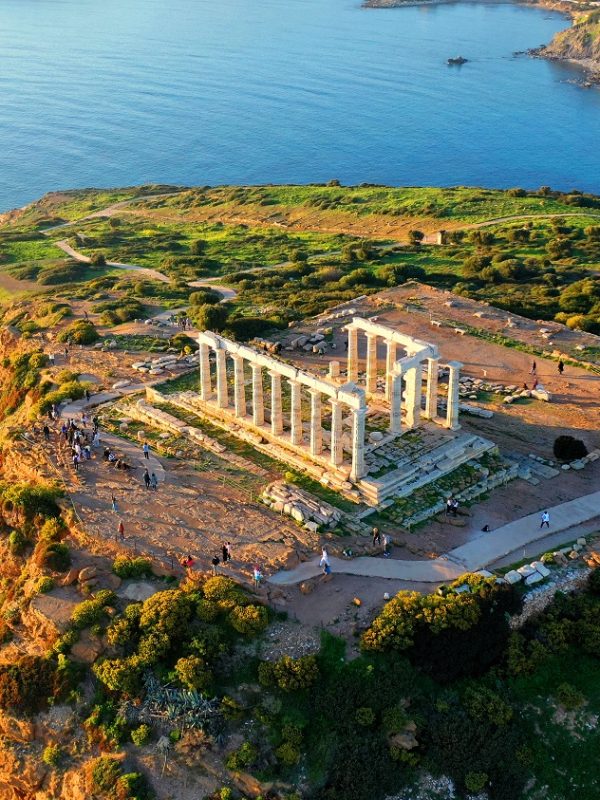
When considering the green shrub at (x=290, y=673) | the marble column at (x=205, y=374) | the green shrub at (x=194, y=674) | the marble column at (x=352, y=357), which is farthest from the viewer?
the marble column at (x=352, y=357)

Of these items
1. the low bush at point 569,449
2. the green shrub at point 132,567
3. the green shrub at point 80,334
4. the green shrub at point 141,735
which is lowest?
the green shrub at point 141,735

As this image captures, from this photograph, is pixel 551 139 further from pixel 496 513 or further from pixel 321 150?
pixel 496 513

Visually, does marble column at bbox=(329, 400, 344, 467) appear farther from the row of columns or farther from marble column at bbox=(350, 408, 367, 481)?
marble column at bbox=(350, 408, 367, 481)

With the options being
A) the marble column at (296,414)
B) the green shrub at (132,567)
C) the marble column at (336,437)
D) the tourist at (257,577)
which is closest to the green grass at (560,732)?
the tourist at (257,577)

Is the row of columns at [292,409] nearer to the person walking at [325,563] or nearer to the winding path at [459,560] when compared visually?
the winding path at [459,560]

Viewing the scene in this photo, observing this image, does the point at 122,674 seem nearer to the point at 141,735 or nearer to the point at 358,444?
the point at 141,735

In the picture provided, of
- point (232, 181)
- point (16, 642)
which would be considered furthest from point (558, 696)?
point (232, 181)

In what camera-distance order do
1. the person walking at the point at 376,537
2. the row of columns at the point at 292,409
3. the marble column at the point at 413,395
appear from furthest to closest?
the marble column at the point at 413,395 < the row of columns at the point at 292,409 < the person walking at the point at 376,537

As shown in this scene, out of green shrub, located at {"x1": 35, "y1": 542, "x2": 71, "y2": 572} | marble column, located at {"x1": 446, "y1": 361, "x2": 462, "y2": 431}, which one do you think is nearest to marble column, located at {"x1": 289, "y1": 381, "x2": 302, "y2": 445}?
marble column, located at {"x1": 446, "y1": 361, "x2": 462, "y2": 431}
